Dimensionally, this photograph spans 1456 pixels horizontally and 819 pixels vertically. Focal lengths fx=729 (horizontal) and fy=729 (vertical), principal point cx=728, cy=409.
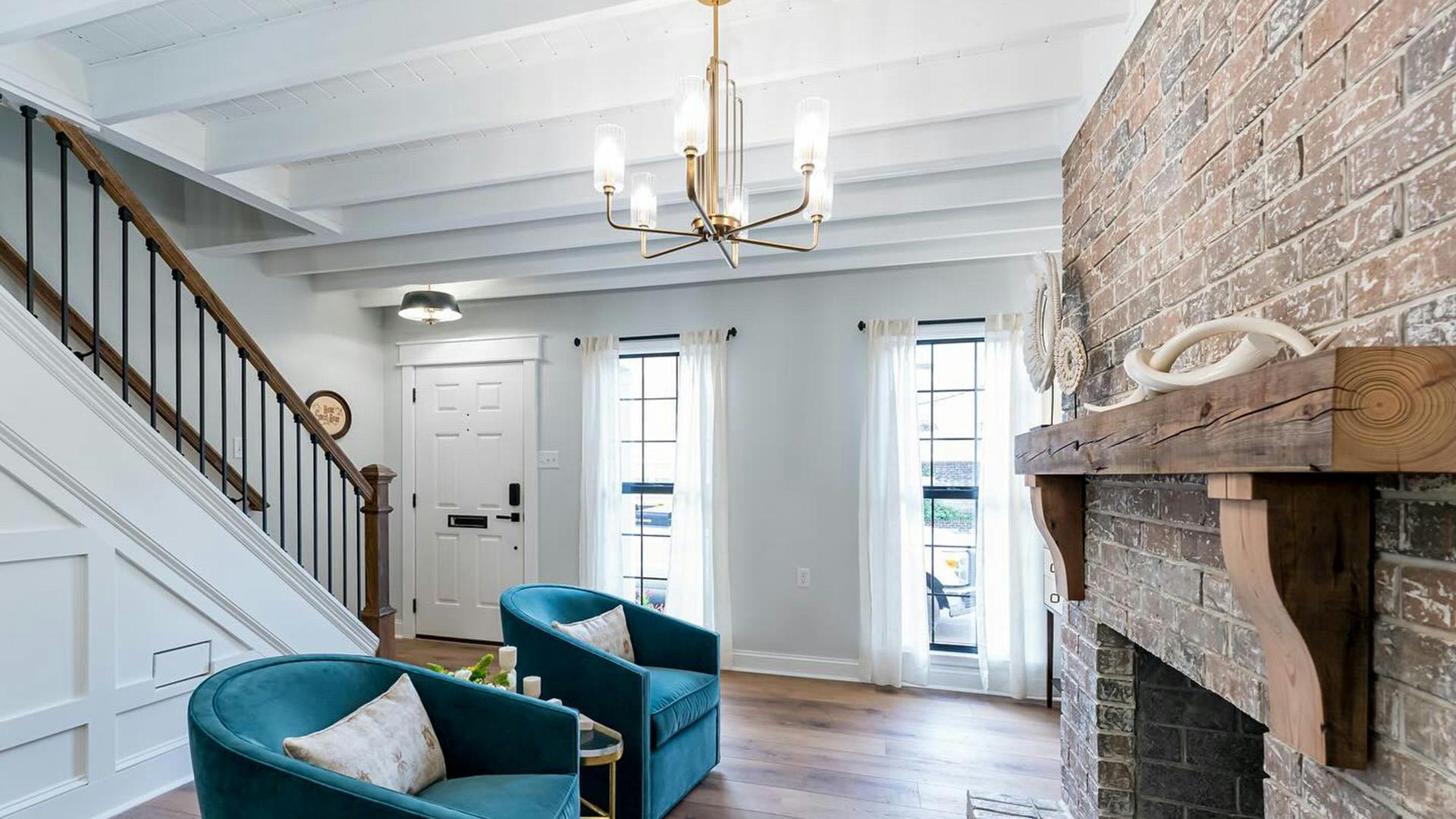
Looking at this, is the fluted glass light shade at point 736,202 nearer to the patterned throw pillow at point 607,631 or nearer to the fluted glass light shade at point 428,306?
the patterned throw pillow at point 607,631

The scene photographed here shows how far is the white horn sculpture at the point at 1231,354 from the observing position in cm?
93

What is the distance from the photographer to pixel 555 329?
4.83 metres

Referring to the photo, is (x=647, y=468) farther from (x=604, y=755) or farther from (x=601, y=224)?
(x=604, y=755)

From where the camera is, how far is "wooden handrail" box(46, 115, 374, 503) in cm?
240

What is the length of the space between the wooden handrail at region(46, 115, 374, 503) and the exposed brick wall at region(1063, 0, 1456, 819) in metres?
3.08

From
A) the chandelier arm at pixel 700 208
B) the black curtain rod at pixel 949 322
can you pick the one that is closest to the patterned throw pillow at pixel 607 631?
the chandelier arm at pixel 700 208

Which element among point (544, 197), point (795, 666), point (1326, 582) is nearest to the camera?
point (1326, 582)

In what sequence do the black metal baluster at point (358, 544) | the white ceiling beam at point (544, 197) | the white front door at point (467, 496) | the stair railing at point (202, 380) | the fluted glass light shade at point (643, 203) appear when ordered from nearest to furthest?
the fluted glass light shade at point (643, 203) < the white ceiling beam at point (544, 197) < the stair railing at point (202, 380) < the black metal baluster at point (358, 544) < the white front door at point (467, 496)

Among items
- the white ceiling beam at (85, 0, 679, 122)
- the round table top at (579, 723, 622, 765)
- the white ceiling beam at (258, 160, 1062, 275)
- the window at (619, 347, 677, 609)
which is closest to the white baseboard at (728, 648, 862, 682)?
the window at (619, 347, 677, 609)

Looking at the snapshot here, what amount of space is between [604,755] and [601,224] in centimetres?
222

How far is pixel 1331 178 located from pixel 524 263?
11.7 feet

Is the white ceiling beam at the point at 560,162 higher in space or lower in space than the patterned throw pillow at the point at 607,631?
higher

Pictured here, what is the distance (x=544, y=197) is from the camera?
296 cm

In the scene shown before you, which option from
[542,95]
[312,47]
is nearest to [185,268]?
[312,47]
